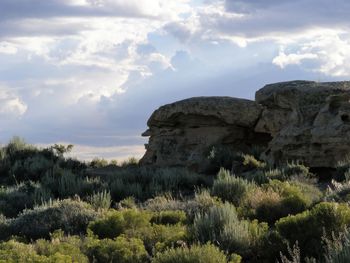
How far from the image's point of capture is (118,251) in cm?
816

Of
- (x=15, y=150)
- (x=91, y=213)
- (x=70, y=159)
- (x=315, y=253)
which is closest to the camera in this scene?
(x=315, y=253)

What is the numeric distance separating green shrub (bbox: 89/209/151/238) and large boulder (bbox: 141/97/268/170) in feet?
40.9

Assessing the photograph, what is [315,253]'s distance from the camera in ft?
26.6

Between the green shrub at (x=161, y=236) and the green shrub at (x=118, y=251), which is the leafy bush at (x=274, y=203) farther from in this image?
the green shrub at (x=118, y=251)

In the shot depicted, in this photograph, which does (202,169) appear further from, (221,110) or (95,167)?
(95,167)

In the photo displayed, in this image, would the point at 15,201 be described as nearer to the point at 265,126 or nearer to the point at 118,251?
the point at 118,251

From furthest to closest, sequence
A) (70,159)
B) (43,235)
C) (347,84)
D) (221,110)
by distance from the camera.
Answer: (70,159)
(221,110)
(347,84)
(43,235)

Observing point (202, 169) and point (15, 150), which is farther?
point (15, 150)

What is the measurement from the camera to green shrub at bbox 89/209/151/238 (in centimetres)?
1011

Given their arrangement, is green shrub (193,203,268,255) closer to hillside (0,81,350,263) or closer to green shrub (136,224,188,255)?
hillside (0,81,350,263)

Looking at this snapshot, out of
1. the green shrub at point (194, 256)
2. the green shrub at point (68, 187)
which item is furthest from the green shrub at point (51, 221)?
the green shrub at point (68, 187)

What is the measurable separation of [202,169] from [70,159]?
7.92m

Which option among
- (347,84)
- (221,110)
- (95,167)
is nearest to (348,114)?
(347,84)

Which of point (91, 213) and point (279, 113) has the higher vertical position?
point (279, 113)
